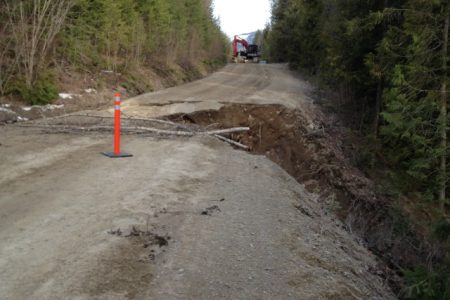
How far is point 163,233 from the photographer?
4492mm

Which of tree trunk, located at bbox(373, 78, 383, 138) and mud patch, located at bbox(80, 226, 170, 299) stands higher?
tree trunk, located at bbox(373, 78, 383, 138)

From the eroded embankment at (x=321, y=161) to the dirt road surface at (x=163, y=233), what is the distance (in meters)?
1.80

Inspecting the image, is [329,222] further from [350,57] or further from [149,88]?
[149,88]

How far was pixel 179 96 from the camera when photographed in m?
15.7

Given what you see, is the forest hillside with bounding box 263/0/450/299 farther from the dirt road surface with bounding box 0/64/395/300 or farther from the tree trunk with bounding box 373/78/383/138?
the dirt road surface with bounding box 0/64/395/300

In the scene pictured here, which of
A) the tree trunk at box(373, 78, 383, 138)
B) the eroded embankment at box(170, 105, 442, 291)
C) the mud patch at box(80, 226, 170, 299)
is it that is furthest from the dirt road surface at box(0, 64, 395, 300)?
the tree trunk at box(373, 78, 383, 138)

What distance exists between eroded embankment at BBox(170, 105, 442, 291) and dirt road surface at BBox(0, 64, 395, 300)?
5.91 feet

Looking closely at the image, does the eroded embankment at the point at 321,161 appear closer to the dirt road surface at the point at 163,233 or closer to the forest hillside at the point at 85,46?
the dirt road surface at the point at 163,233

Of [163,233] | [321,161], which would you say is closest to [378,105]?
[321,161]

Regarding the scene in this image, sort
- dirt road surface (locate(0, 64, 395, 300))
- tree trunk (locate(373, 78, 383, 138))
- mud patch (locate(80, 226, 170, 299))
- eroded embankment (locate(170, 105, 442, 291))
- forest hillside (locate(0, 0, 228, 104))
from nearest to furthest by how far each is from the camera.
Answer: mud patch (locate(80, 226, 170, 299)), dirt road surface (locate(0, 64, 395, 300)), eroded embankment (locate(170, 105, 442, 291)), forest hillside (locate(0, 0, 228, 104)), tree trunk (locate(373, 78, 383, 138))

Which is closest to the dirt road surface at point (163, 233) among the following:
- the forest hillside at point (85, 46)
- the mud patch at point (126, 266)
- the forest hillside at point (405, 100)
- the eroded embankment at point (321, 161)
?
the mud patch at point (126, 266)

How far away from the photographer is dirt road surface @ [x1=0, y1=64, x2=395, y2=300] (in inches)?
139

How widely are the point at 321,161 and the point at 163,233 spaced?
24.8ft

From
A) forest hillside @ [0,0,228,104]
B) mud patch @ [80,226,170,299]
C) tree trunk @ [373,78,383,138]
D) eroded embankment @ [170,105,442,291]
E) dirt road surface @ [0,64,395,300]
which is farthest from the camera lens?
tree trunk @ [373,78,383,138]
